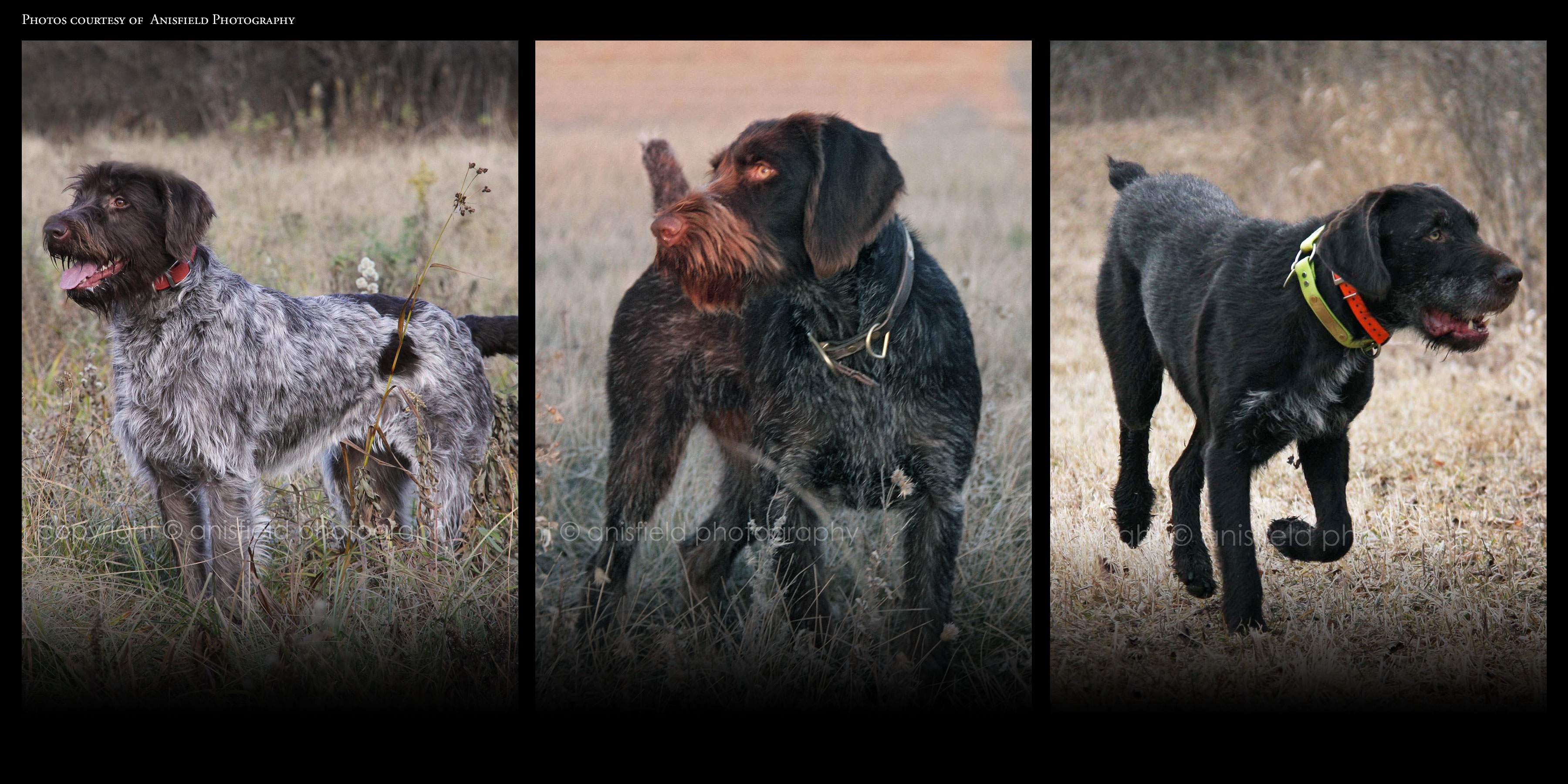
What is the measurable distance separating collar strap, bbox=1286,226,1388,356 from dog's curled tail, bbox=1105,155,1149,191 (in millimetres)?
1043

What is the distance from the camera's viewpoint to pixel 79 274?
11.7 ft

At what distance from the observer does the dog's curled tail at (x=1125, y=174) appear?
461cm

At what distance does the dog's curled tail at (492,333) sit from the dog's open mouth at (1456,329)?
2842 mm

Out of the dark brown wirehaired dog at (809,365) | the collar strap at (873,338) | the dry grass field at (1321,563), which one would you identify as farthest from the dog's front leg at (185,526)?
the dry grass field at (1321,563)

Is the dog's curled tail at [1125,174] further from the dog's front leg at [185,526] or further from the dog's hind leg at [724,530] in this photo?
the dog's front leg at [185,526]

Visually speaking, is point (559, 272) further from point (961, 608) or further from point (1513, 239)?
point (1513, 239)

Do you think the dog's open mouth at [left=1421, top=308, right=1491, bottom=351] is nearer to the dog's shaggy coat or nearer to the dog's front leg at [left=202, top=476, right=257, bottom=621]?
the dog's shaggy coat

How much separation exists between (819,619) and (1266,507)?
1.48 meters

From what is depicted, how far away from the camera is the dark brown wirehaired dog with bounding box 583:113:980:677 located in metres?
3.43

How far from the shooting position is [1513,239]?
6.22m

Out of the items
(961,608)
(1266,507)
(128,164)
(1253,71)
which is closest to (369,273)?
(128,164)

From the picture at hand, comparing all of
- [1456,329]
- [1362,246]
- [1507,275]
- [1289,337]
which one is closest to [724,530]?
[1289,337]

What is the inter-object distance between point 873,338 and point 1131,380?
47.1 inches

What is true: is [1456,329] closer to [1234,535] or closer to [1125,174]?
[1234,535]
